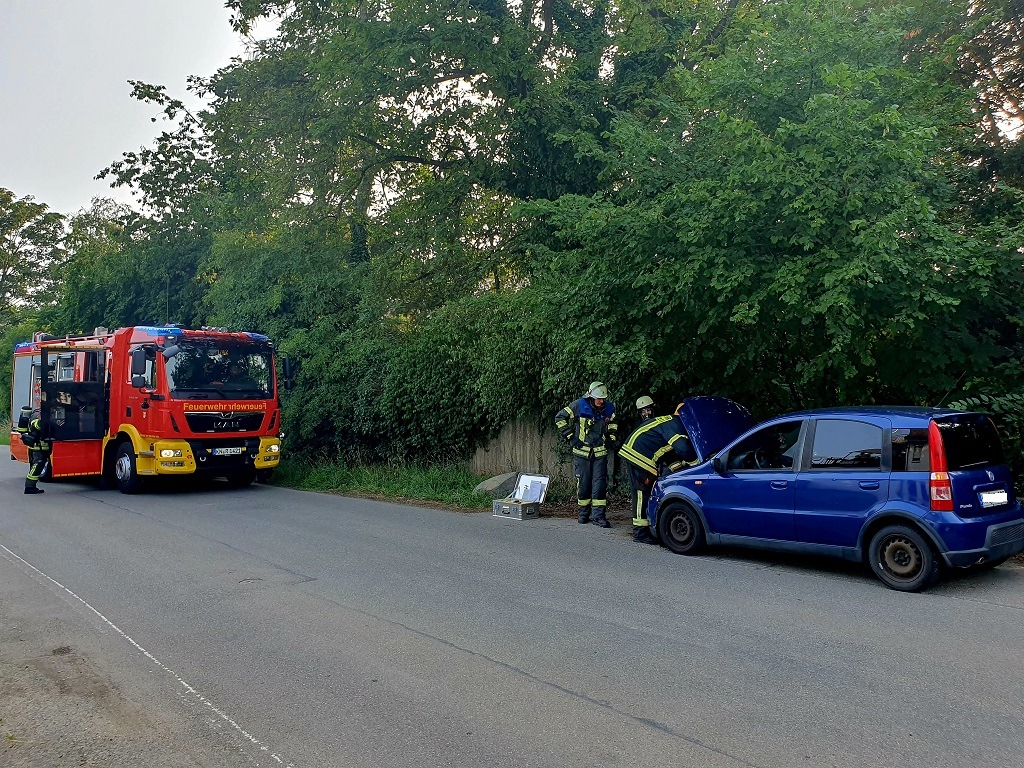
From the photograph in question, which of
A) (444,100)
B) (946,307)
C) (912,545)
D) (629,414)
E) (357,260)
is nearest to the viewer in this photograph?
(912,545)

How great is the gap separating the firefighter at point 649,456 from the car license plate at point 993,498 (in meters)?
3.20

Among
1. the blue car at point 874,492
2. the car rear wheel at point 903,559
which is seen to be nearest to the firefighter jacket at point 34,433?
the blue car at point 874,492

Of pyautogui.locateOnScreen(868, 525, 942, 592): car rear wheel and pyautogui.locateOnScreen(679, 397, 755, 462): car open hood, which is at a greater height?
pyautogui.locateOnScreen(679, 397, 755, 462): car open hood

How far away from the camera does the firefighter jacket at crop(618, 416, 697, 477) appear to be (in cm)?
963

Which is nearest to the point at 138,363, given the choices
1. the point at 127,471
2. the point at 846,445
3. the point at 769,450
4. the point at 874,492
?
the point at 127,471

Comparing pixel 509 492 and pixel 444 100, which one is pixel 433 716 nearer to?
pixel 509 492

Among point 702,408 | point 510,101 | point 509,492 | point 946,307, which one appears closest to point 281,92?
point 510,101

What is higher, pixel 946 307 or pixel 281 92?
pixel 281 92

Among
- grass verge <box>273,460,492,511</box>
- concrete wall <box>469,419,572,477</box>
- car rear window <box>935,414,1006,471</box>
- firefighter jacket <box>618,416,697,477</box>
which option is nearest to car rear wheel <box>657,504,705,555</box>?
firefighter jacket <box>618,416,697,477</box>

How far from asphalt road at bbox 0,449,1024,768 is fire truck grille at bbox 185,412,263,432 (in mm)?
5067

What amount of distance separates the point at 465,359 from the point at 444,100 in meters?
5.52

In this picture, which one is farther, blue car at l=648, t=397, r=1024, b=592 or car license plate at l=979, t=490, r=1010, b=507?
car license plate at l=979, t=490, r=1010, b=507

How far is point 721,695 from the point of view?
4672mm

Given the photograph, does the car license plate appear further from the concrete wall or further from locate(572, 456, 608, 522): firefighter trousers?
the concrete wall
